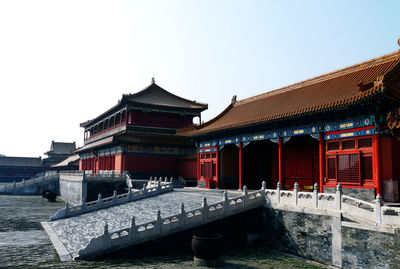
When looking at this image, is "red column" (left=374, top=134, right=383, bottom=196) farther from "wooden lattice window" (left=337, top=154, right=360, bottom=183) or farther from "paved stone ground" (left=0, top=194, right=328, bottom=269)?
"paved stone ground" (left=0, top=194, right=328, bottom=269)

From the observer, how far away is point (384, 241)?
10.8 m

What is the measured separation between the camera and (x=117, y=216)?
19094mm

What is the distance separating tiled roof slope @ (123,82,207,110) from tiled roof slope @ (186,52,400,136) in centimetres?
1265

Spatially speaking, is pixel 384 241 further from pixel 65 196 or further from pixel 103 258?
pixel 65 196

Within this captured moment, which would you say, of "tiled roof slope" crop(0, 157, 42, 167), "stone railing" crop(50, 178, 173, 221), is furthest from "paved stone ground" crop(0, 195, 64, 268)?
"tiled roof slope" crop(0, 157, 42, 167)

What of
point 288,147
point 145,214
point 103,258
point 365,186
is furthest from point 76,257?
point 288,147

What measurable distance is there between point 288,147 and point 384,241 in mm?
10768

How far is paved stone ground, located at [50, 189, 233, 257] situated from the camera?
16.1 metres

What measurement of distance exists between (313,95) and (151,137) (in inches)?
770

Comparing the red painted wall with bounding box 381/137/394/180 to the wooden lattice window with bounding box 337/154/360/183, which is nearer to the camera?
the red painted wall with bounding box 381/137/394/180

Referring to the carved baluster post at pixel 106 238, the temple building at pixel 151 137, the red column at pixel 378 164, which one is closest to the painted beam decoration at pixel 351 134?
the red column at pixel 378 164

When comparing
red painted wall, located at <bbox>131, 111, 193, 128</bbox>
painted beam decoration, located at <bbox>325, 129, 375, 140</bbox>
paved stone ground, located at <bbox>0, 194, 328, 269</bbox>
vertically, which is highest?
red painted wall, located at <bbox>131, 111, 193, 128</bbox>

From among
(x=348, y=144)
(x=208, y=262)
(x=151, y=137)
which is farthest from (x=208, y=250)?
(x=151, y=137)

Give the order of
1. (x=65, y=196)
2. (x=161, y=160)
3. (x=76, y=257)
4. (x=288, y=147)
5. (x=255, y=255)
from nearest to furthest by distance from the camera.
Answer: (x=76, y=257), (x=255, y=255), (x=288, y=147), (x=161, y=160), (x=65, y=196)
